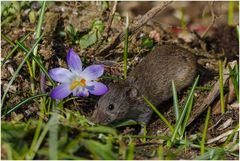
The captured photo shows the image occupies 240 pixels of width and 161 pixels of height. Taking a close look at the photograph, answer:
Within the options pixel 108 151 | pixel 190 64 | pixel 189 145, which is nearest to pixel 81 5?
pixel 190 64

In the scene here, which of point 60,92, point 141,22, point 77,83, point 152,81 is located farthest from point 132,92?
point 60,92

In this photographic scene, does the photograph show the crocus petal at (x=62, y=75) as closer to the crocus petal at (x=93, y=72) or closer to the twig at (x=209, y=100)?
the crocus petal at (x=93, y=72)

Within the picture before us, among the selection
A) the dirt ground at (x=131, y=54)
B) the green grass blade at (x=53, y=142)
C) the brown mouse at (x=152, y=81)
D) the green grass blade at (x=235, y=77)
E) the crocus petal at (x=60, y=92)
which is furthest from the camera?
the brown mouse at (x=152, y=81)

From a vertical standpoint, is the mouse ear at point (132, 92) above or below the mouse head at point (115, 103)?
above

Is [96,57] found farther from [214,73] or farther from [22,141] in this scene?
[22,141]

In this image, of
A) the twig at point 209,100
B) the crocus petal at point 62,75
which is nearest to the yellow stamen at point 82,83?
the crocus petal at point 62,75

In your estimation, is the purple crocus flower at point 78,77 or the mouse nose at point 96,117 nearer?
the purple crocus flower at point 78,77
